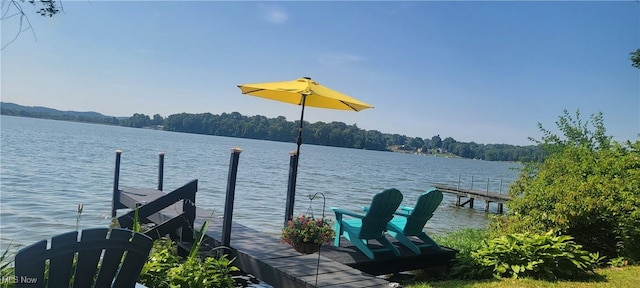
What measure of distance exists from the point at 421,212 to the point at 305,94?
7.64 feet

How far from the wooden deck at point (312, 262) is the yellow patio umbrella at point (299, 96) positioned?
97 cm

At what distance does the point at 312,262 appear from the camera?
5293mm

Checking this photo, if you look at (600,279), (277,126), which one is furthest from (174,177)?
(277,126)

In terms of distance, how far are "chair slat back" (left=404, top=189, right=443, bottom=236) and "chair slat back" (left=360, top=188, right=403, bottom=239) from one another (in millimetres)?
454

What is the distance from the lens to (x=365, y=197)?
21.8m

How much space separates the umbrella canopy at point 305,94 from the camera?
6.64 m

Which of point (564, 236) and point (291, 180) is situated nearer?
point (564, 236)

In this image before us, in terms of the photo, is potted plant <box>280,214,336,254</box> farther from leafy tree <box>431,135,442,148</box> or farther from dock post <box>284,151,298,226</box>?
leafy tree <box>431,135,442,148</box>

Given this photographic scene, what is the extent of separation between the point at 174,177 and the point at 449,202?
15216 millimetres

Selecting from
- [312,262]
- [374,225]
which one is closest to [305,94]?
[374,225]

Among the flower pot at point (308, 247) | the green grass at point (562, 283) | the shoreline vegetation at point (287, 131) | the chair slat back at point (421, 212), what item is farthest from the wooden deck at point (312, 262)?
the shoreline vegetation at point (287, 131)

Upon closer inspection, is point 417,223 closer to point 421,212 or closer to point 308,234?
point 421,212

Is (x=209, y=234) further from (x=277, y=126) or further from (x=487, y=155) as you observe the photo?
(x=487, y=155)

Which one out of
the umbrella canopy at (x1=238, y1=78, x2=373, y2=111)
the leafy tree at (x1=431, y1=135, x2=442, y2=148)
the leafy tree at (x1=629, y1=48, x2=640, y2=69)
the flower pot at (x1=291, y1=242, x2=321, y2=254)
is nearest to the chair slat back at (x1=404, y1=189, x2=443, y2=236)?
the flower pot at (x1=291, y1=242, x2=321, y2=254)
